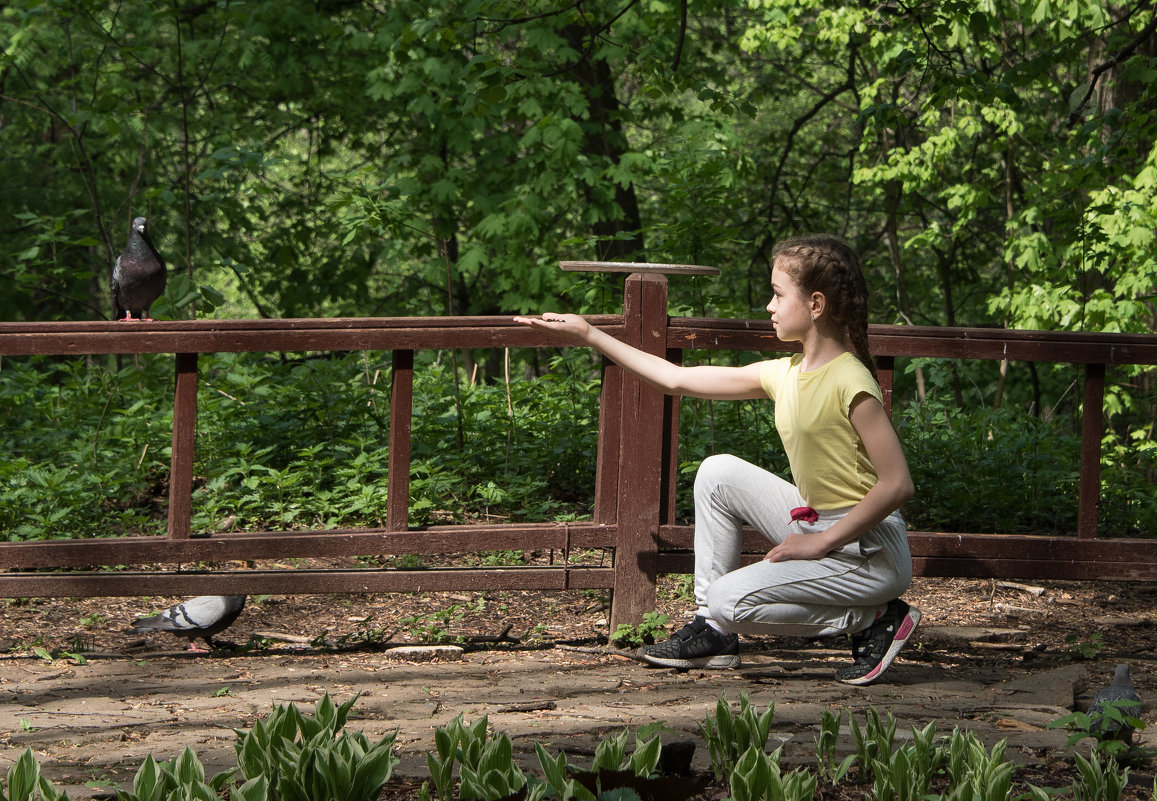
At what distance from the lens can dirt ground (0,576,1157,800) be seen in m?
2.73

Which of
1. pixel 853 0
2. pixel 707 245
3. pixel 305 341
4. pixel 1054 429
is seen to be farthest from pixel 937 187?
pixel 305 341

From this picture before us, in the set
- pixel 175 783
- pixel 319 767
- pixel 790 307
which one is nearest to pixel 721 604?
pixel 790 307

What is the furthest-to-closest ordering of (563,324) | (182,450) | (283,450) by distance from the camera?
(283,450)
(182,450)
(563,324)

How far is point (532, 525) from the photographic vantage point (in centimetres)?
396

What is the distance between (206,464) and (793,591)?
348 cm

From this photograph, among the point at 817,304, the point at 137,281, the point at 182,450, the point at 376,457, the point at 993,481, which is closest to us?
the point at 817,304

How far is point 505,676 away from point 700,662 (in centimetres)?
65

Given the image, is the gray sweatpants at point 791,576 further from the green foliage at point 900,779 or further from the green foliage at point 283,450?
the green foliage at point 283,450

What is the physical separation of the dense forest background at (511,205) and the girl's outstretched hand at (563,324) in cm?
156

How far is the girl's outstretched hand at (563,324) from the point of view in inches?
140

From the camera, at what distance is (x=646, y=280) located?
391cm

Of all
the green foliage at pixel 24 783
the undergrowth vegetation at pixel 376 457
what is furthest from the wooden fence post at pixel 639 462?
the green foliage at pixel 24 783

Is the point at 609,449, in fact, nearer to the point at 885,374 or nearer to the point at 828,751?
the point at 885,374

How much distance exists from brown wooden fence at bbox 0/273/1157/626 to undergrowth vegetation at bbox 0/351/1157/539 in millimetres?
1044
